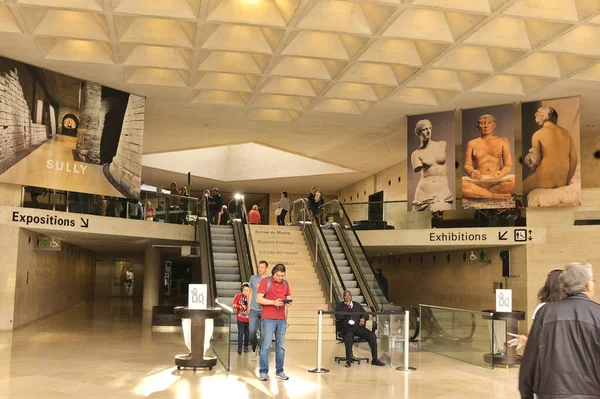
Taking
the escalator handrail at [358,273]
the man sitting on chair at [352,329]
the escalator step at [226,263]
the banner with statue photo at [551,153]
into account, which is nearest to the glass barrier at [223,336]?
the man sitting on chair at [352,329]

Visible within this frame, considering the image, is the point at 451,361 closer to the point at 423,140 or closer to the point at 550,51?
the point at 550,51

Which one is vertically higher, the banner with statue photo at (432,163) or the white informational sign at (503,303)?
the banner with statue photo at (432,163)

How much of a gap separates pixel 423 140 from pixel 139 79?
8.36 metres

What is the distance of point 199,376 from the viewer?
9680 mm

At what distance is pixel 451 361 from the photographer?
12.0 m

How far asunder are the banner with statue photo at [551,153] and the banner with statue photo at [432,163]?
208 centimetres

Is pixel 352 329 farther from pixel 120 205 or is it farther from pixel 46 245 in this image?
pixel 46 245

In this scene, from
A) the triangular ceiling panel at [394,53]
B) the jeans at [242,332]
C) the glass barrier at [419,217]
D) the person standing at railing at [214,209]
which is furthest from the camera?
the person standing at railing at [214,209]

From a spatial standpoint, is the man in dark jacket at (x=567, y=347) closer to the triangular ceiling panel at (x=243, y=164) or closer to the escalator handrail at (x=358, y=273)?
the escalator handrail at (x=358, y=273)

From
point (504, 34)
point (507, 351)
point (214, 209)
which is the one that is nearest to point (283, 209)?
point (214, 209)

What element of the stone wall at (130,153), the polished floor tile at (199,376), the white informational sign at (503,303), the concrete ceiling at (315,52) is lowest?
the polished floor tile at (199,376)

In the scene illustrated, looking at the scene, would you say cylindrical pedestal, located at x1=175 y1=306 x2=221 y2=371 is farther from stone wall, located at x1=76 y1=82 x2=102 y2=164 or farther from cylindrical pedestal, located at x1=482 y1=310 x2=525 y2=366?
stone wall, located at x1=76 y1=82 x2=102 y2=164

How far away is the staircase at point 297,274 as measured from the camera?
1549cm

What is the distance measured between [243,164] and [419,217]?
15177 millimetres
